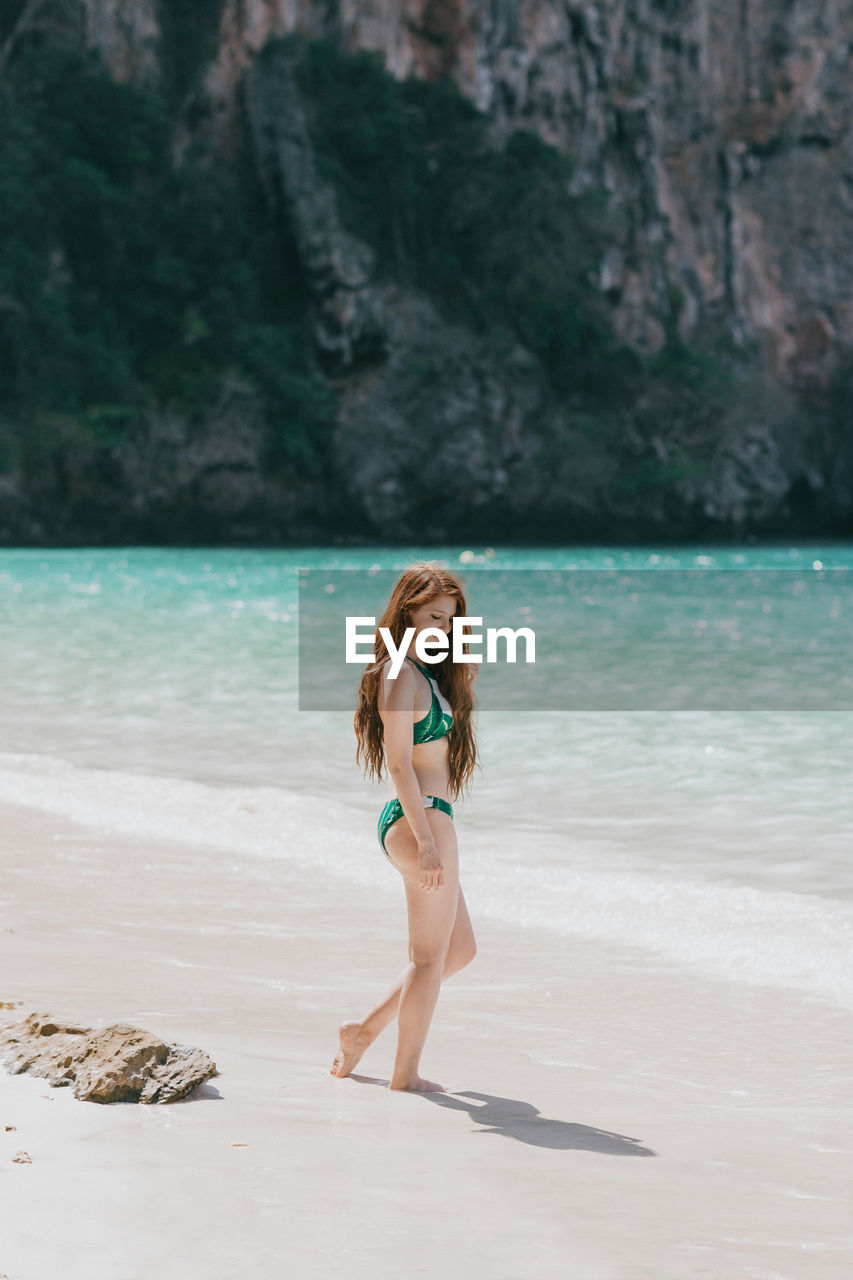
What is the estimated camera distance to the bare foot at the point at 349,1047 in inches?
141

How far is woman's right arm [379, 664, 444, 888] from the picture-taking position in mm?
3396

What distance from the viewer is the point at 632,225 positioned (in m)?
58.3

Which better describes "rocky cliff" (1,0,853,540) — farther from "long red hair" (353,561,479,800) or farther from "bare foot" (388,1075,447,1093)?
"bare foot" (388,1075,447,1093)

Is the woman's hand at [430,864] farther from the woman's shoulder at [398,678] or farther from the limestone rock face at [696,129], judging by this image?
the limestone rock face at [696,129]

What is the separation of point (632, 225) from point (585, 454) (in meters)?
11.2

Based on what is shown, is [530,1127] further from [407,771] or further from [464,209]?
[464,209]

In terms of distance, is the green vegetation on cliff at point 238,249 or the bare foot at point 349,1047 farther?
the green vegetation on cliff at point 238,249

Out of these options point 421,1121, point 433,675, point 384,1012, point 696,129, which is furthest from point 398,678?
point 696,129

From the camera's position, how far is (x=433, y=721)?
351cm

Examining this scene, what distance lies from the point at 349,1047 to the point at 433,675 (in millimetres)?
941

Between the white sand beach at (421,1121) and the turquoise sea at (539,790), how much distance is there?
0.58 meters

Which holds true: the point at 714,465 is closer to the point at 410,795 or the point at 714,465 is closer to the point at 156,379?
the point at 156,379

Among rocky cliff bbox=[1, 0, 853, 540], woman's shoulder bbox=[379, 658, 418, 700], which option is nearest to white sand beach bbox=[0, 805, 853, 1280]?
woman's shoulder bbox=[379, 658, 418, 700]

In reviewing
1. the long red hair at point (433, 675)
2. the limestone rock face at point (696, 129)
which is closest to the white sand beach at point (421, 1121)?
the long red hair at point (433, 675)
